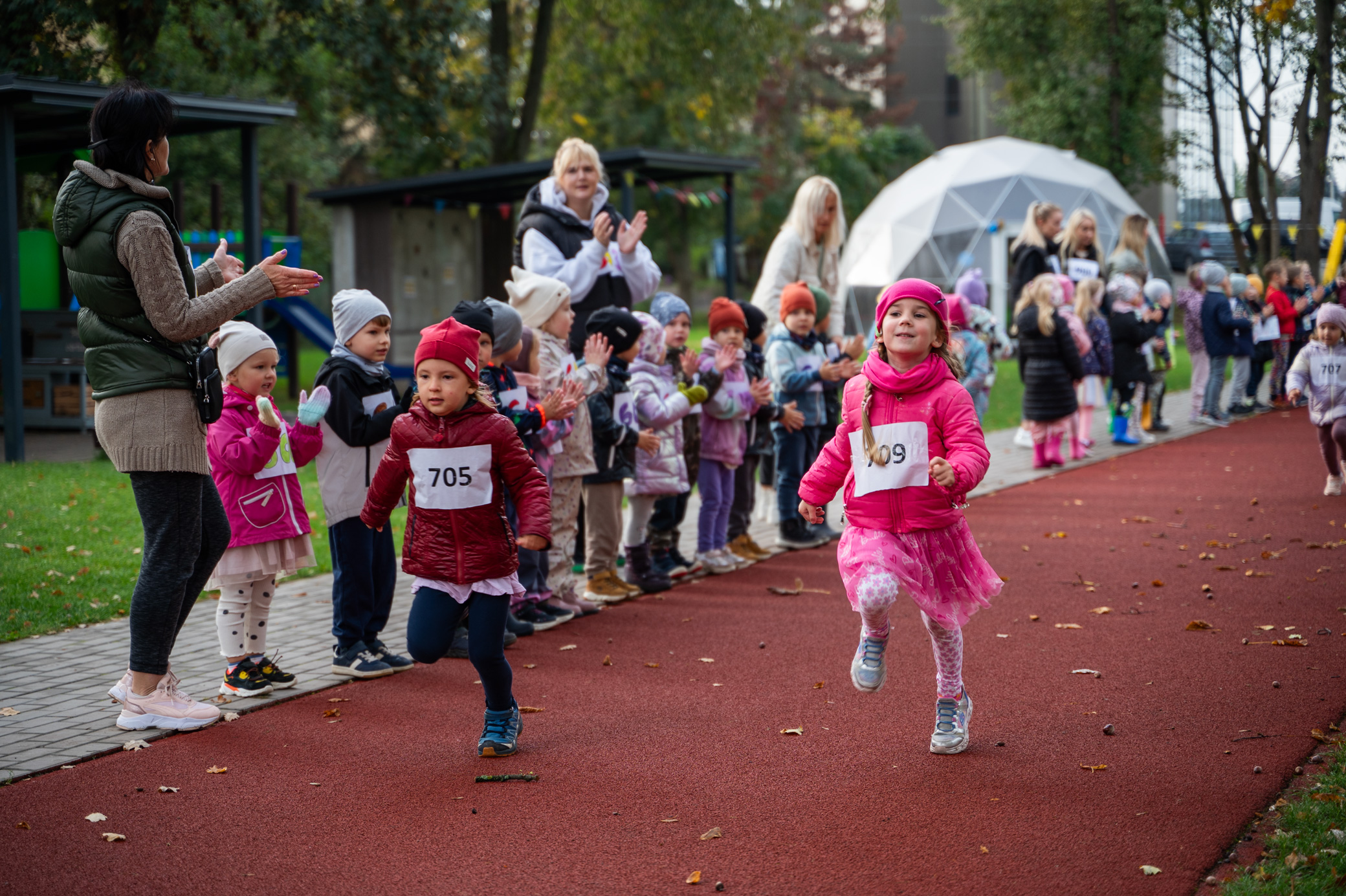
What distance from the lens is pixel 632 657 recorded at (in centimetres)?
652

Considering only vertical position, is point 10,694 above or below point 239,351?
below

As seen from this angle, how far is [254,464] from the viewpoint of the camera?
5770mm

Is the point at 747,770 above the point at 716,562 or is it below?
below

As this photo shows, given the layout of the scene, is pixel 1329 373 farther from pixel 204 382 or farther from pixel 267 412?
pixel 204 382

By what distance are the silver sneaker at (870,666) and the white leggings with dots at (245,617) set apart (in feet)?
8.78

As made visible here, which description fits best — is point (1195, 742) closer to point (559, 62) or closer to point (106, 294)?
point (106, 294)

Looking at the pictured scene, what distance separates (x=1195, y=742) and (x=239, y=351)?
4.37 meters

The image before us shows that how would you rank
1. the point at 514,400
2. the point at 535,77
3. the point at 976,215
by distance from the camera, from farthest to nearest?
1. the point at 976,215
2. the point at 535,77
3. the point at 514,400

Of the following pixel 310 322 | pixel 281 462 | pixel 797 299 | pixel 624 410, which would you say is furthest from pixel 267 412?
pixel 310 322

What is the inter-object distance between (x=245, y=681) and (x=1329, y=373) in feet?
28.4

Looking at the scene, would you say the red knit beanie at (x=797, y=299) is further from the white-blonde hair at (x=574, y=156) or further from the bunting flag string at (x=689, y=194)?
the bunting flag string at (x=689, y=194)

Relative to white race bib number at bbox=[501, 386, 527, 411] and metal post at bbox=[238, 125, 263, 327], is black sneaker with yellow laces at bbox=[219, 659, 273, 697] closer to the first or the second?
white race bib number at bbox=[501, 386, 527, 411]

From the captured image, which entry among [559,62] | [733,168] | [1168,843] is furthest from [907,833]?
[559,62]

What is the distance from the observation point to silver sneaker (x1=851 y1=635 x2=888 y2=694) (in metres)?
4.93
